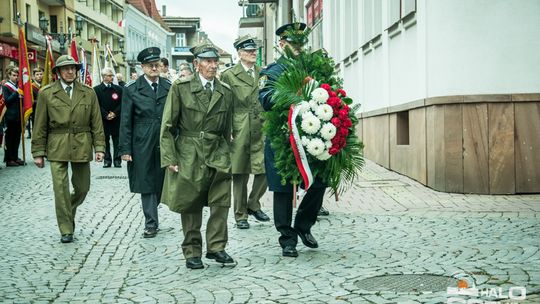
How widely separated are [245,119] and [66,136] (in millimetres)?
2027

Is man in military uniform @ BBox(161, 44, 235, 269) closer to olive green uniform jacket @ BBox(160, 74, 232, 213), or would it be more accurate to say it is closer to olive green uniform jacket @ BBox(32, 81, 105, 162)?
olive green uniform jacket @ BBox(160, 74, 232, 213)

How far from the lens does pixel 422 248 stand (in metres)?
8.12

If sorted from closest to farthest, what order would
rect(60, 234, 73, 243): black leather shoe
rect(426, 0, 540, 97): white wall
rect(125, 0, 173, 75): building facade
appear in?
rect(60, 234, 73, 243): black leather shoe < rect(426, 0, 540, 97): white wall < rect(125, 0, 173, 75): building facade

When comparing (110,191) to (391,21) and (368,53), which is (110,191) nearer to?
(391,21)

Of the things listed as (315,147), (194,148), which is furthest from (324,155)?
(194,148)

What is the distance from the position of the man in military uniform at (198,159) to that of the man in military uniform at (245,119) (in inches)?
91.9

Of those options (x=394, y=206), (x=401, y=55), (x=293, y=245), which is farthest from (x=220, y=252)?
(x=401, y=55)

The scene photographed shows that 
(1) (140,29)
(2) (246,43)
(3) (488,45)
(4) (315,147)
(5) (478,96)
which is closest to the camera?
(4) (315,147)

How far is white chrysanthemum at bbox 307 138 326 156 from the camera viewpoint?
25.0 ft

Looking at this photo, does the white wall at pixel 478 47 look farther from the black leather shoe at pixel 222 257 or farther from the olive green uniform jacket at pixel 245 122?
the black leather shoe at pixel 222 257

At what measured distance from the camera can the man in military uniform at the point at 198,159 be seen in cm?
761

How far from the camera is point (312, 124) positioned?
25.1 ft

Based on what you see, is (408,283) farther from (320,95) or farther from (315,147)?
(320,95)

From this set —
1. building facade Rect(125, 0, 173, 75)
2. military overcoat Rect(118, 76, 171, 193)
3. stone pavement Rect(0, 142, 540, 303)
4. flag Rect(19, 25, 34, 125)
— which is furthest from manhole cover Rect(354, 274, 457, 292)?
building facade Rect(125, 0, 173, 75)
